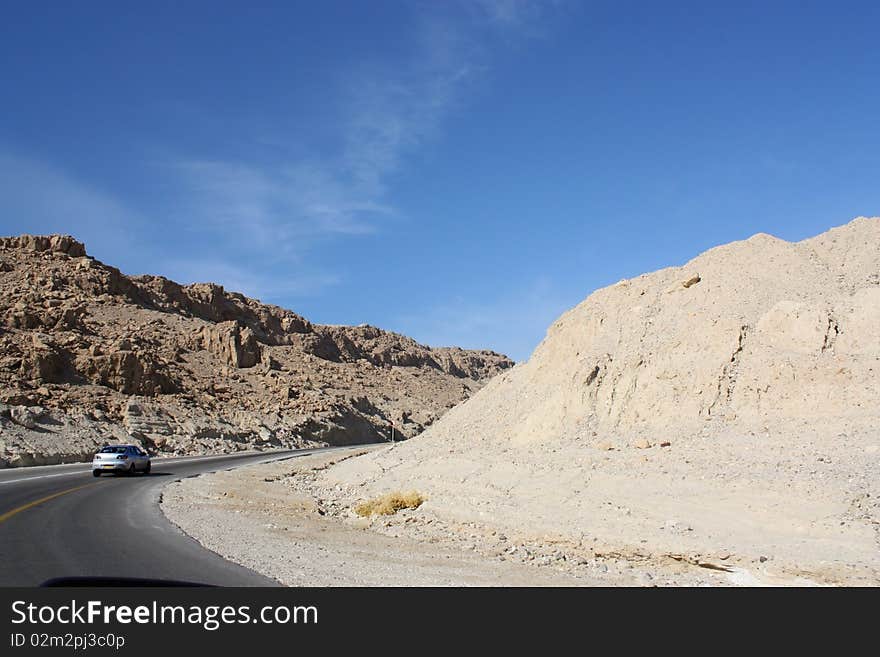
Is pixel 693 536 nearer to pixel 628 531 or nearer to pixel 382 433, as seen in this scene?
pixel 628 531

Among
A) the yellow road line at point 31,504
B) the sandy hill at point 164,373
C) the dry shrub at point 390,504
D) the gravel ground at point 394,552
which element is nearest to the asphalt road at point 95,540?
the yellow road line at point 31,504

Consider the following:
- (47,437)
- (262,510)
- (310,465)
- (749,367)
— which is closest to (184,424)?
(47,437)

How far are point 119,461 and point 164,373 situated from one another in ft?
105

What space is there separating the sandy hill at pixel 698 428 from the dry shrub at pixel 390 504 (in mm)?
641

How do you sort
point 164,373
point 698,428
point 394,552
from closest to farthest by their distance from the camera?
point 394,552 < point 698,428 < point 164,373

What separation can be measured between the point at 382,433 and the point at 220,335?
66.4 ft

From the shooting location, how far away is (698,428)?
19.6 metres

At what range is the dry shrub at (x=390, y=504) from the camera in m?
17.9

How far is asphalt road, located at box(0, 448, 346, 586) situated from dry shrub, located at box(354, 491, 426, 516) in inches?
203

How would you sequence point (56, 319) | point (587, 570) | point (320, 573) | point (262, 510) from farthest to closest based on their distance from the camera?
Result: point (56, 319) < point (262, 510) < point (587, 570) < point (320, 573)

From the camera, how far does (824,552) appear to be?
1209 centimetres

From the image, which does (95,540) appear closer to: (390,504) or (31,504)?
(31,504)

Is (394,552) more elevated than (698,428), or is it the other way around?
(698,428)

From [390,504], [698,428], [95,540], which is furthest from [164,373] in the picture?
[95,540]
